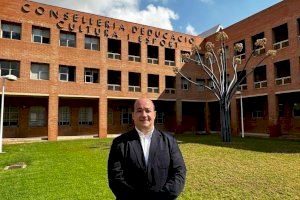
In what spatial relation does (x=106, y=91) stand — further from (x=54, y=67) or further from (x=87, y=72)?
(x=54, y=67)

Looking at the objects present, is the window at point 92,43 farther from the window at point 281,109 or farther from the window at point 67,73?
the window at point 281,109

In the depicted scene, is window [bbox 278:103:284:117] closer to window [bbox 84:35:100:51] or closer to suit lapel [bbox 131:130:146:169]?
window [bbox 84:35:100:51]

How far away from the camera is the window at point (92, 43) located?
87.7ft

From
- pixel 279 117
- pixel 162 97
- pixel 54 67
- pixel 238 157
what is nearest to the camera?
pixel 238 157

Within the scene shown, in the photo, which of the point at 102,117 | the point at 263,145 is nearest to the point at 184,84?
the point at 102,117

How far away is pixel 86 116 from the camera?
28.3 meters

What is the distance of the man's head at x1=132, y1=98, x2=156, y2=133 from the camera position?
3180 mm

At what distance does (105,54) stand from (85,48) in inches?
76.5

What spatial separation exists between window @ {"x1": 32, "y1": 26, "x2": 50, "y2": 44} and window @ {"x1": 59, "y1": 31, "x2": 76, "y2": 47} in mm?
1198

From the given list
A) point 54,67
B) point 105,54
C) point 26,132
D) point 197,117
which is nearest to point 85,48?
point 105,54

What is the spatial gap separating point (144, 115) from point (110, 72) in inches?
1061

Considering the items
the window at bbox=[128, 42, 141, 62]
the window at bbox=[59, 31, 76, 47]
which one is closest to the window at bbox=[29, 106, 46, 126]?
the window at bbox=[59, 31, 76, 47]

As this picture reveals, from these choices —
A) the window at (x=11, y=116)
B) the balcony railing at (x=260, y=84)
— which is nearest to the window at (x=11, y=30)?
the window at (x=11, y=116)

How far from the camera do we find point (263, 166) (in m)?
10.1
